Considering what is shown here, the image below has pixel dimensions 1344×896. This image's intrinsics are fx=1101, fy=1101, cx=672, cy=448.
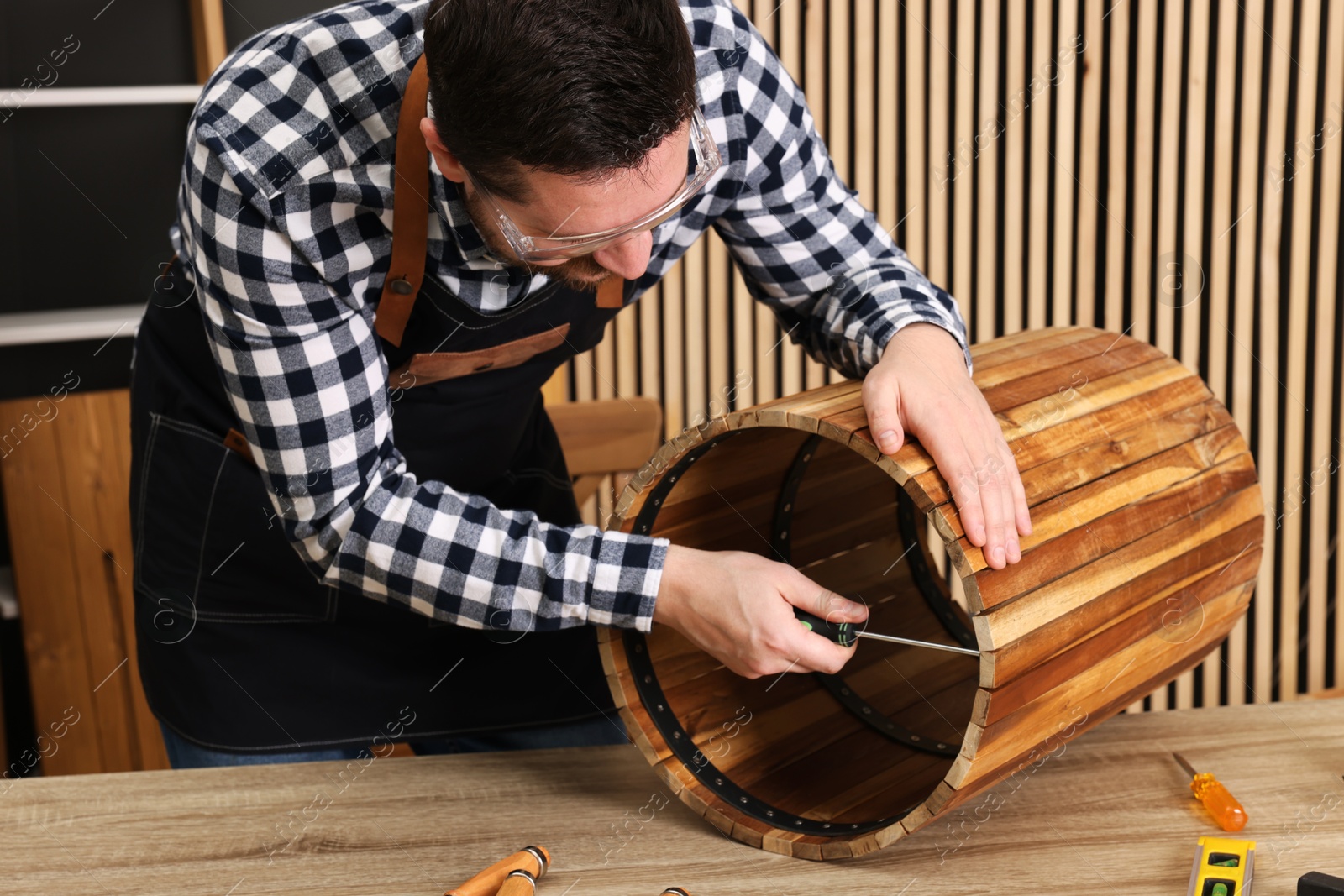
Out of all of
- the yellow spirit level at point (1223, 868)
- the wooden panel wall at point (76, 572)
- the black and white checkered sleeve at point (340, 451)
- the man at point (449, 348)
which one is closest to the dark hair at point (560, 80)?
the man at point (449, 348)

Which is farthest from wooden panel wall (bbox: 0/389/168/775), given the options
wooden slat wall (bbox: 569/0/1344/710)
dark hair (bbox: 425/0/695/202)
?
dark hair (bbox: 425/0/695/202)

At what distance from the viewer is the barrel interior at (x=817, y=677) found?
1537 millimetres

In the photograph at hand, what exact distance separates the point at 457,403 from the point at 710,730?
0.64 meters

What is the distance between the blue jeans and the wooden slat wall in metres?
1.49

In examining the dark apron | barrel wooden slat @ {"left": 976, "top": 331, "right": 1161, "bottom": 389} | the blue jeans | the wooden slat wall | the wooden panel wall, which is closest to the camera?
barrel wooden slat @ {"left": 976, "top": 331, "right": 1161, "bottom": 389}

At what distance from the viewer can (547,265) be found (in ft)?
4.63

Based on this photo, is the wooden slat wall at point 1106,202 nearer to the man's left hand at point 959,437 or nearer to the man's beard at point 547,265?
the man's beard at point 547,265

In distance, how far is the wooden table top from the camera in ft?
4.27

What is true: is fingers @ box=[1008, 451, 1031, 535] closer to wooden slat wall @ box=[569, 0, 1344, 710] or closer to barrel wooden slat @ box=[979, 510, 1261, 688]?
barrel wooden slat @ box=[979, 510, 1261, 688]

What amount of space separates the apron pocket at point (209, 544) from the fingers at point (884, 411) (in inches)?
38.7

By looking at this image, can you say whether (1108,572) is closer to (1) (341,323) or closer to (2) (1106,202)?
(1) (341,323)

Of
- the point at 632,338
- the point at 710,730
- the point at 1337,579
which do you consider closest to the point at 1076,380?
the point at 710,730

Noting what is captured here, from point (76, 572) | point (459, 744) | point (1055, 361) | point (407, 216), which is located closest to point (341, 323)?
point (407, 216)

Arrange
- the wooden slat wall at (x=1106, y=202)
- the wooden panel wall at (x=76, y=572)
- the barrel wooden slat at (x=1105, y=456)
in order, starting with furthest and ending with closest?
the wooden slat wall at (x=1106, y=202) < the wooden panel wall at (x=76, y=572) < the barrel wooden slat at (x=1105, y=456)
